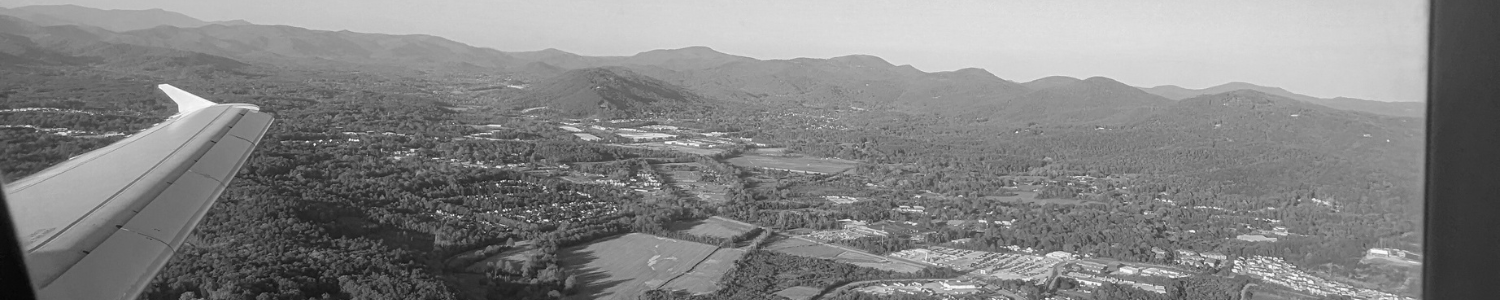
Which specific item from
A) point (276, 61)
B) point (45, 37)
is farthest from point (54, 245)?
point (276, 61)

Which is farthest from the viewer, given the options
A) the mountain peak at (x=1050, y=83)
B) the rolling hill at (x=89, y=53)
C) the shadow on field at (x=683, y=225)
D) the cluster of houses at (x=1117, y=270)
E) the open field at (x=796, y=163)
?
the mountain peak at (x=1050, y=83)

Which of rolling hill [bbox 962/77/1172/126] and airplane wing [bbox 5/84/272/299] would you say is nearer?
airplane wing [bbox 5/84/272/299]

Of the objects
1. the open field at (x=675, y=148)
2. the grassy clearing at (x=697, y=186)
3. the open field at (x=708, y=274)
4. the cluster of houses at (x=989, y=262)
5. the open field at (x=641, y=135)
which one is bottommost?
the cluster of houses at (x=989, y=262)

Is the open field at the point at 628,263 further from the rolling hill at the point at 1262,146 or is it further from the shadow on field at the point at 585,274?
the rolling hill at the point at 1262,146

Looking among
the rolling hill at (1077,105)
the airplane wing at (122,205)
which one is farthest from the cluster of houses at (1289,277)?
the rolling hill at (1077,105)

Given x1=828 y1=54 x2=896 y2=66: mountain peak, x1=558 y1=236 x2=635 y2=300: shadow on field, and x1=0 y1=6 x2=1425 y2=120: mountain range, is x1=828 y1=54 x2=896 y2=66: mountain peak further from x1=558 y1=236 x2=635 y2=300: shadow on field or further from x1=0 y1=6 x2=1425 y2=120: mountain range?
x1=558 y1=236 x2=635 y2=300: shadow on field

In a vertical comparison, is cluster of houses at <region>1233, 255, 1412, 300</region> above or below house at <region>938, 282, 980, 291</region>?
above

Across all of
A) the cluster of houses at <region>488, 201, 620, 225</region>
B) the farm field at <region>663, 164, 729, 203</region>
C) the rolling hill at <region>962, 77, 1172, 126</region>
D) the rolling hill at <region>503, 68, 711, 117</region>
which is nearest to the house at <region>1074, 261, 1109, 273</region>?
the farm field at <region>663, 164, 729, 203</region>

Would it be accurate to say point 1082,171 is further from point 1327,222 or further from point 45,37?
point 45,37
